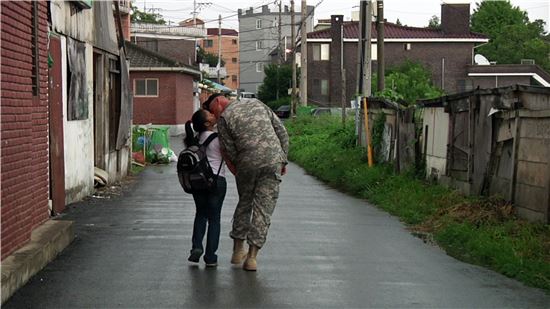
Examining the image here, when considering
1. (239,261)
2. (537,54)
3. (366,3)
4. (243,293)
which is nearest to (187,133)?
(239,261)

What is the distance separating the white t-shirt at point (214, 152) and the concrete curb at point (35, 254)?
5.73 ft

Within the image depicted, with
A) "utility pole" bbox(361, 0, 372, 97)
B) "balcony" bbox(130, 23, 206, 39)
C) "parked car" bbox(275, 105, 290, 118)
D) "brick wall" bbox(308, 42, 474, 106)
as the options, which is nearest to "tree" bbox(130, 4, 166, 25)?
"balcony" bbox(130, 23, 206, 39)

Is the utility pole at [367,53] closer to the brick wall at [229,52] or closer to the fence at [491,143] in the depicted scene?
the fence at [491,143]

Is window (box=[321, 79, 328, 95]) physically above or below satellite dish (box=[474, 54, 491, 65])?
below

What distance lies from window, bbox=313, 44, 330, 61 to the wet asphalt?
1949 inches

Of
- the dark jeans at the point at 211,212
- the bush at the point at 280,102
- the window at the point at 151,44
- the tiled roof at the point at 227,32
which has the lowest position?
the dark jeans at the point at 211,212

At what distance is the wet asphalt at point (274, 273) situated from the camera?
21.8 feet

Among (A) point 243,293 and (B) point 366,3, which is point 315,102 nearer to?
(B) point 366,3

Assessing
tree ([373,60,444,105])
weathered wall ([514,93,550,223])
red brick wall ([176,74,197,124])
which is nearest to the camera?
weathered wall ([514,93,550,223])

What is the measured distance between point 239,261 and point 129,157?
40.9 feet

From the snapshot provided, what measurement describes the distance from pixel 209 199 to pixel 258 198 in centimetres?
48

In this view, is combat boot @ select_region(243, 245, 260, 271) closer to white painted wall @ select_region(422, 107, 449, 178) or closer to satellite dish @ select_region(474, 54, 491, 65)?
white painted wall @ select_region(422, 107, 449, 178)

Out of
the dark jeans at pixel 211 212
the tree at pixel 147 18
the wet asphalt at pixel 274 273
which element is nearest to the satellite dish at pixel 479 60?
the tree at pixel 147 18

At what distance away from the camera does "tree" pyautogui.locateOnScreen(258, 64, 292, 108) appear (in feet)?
239
